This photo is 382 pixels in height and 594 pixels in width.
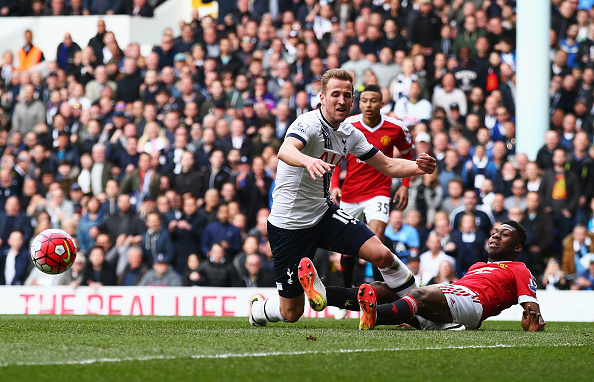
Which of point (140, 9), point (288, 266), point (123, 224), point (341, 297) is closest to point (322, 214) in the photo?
point (288, 266)

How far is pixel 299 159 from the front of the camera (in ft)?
21.7

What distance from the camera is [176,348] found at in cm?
580

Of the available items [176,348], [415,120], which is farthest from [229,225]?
[176,348]

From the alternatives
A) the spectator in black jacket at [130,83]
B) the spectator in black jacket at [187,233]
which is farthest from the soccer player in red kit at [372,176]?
the spectator in black jacket at [130,83]

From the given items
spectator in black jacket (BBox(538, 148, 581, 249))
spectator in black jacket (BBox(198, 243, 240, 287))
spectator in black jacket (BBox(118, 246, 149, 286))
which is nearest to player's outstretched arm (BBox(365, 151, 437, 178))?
spectator in black jacket (BBox(538, 148, 581, 249))

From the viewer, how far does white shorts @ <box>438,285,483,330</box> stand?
24.6 feet

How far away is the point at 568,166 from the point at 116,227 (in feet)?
21.5

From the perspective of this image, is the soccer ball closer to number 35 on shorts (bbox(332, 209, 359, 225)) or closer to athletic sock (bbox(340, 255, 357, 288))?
number 35 on shorts (bbox(332, 209, 359, 225))

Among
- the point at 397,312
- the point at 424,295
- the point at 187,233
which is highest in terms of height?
the point at 187,233

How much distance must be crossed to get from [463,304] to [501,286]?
0.43 meters

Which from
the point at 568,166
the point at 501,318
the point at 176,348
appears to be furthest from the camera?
the point at 568,166

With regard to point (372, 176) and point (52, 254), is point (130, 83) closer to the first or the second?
point (372, 176)

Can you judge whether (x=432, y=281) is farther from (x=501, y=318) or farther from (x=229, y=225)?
(x=229, y=225)

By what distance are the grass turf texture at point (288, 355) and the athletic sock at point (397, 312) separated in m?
0.10
